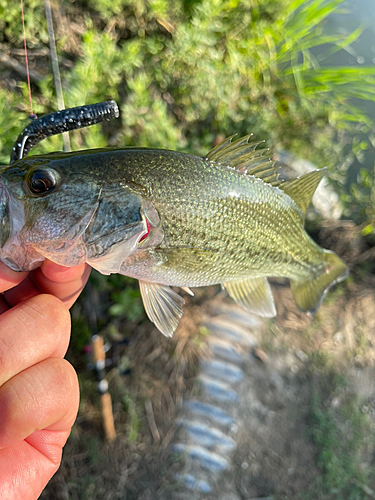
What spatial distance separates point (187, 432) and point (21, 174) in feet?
8.71

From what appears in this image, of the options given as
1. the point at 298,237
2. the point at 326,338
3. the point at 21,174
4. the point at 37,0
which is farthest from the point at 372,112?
the point at 21,174

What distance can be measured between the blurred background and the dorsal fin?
107cm

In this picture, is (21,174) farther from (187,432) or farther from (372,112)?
(372,112)

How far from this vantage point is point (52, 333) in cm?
117

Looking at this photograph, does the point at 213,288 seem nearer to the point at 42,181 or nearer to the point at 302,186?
the point at 302,186

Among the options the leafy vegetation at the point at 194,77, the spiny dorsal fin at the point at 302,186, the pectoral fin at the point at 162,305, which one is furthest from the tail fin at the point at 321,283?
the leafy vegetation at the point at 194,77

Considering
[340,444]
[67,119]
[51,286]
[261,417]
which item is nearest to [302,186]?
[67,119]

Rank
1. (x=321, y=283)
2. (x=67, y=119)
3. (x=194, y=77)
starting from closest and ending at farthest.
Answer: (x=67, y=119), (x=321, y=283), (x=194, y=77)

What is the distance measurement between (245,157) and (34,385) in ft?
3.74

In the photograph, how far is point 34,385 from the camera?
42.3 inches

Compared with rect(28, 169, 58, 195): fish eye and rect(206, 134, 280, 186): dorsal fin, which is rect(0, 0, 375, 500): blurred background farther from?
rect(206, 134, 280, 186): dorsal fin

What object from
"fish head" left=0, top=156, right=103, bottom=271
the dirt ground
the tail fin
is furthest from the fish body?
the dirt ground

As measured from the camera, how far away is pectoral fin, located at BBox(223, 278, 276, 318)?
65.5 inches

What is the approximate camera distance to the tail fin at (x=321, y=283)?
6.12 feet
